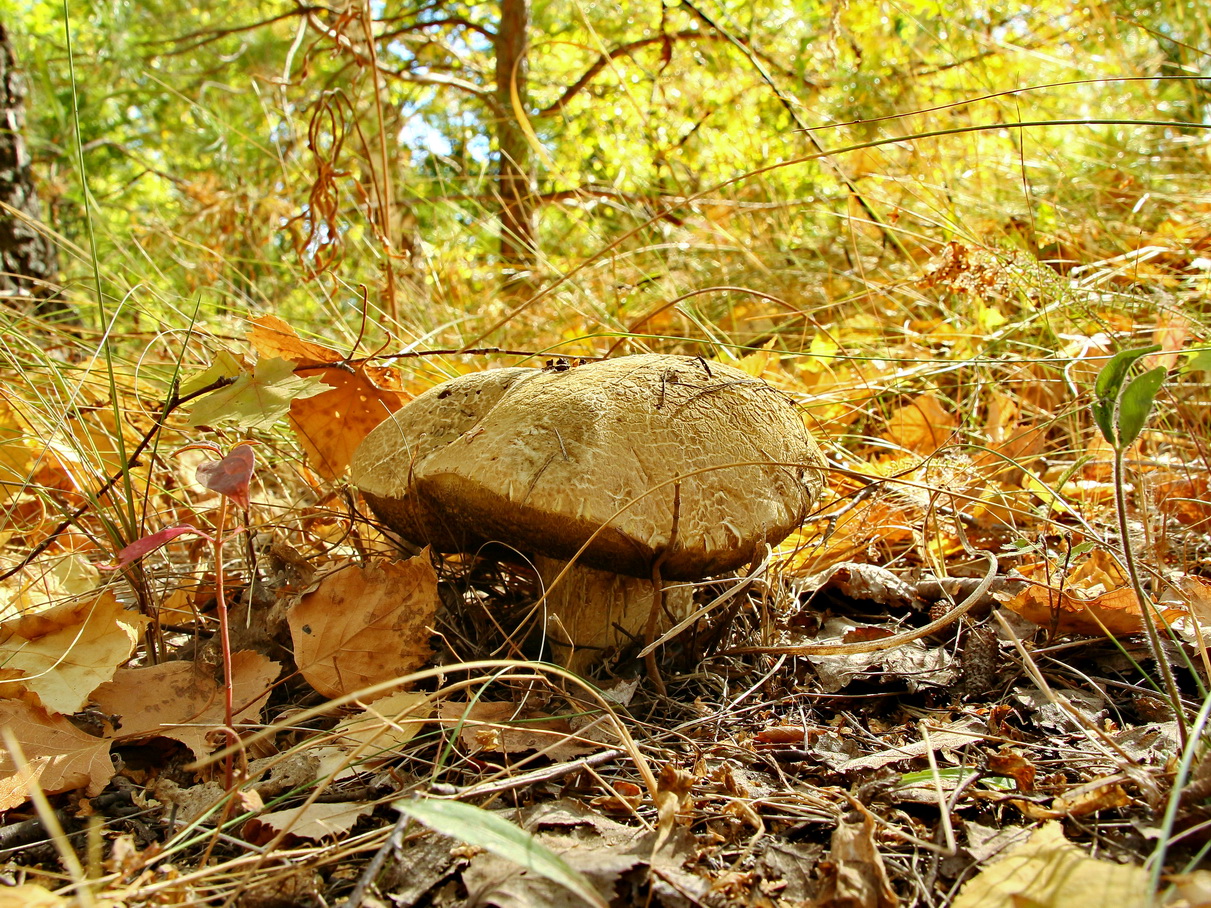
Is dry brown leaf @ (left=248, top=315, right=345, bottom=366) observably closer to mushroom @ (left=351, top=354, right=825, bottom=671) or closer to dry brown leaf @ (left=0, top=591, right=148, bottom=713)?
mushroom @ (left=351, top=354, right=825, bottom=671)

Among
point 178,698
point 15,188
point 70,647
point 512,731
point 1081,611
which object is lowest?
point 1081,611

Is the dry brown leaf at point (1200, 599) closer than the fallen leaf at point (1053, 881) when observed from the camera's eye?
No

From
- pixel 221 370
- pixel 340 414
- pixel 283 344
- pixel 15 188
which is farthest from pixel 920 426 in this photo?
pixel 15 188

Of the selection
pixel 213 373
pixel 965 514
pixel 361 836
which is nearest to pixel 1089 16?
pixel 965 514

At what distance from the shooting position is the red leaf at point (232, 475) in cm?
93

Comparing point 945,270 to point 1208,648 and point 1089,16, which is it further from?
point 1089,16

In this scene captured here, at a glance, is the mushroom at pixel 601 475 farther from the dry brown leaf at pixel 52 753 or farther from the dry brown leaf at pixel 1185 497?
the dry brown leaf at pixel 1185 497

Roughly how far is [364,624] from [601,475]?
50 centimetres

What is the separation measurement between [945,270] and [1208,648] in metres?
1.15

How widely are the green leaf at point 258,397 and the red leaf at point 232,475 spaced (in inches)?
10.4

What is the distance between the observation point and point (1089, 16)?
12.6ft

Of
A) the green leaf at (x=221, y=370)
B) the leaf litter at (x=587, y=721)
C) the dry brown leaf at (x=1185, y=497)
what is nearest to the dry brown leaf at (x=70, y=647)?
the leaf litter at (x=587, y=721)

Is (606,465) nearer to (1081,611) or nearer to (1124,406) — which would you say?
(1124,406)

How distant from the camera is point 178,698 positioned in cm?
128
